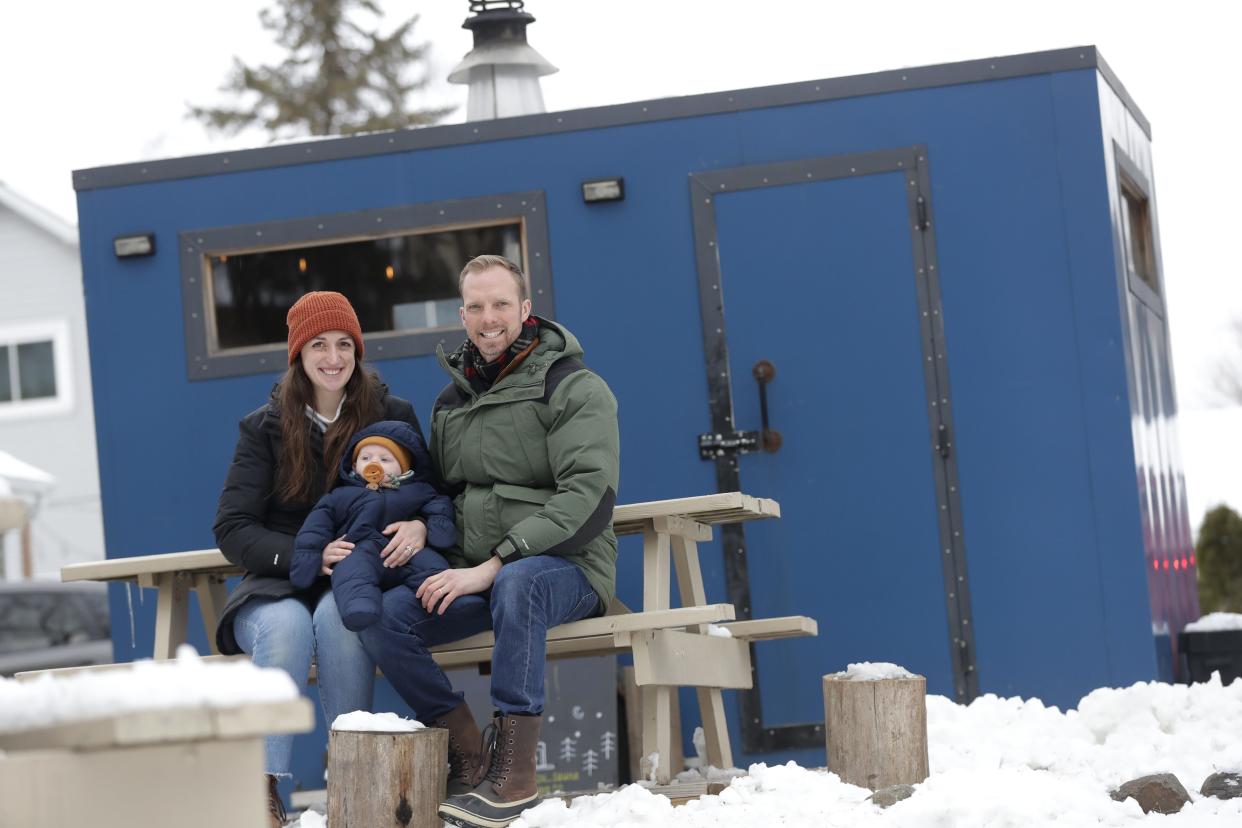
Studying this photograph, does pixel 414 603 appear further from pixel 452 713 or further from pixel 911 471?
pixel 911 471

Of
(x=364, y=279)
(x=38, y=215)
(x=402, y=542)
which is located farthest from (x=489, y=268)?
(x=38, y=215)

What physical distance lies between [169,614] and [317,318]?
109 centimetres

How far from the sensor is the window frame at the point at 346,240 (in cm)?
614

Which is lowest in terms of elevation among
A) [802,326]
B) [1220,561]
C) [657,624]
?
[1220,561]

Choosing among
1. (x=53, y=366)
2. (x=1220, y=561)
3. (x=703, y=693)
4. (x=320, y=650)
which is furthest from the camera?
(x=53, y=366)

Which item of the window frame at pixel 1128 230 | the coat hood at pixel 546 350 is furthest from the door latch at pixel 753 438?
the coat hood at pixel 546 350

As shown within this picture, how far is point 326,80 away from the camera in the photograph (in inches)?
903

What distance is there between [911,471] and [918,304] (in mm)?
592

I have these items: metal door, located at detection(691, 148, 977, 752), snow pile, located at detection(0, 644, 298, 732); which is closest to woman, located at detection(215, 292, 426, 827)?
metal door, located at detection(691, 148, 977, 752)

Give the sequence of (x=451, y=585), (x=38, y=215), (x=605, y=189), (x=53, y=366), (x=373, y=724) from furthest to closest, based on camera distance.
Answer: (x=38, y=215) → (x=53, y=366) → (x=605, y=189) → (x=451, y=585) → (x=373, y=724)

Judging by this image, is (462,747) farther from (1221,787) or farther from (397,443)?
(1221,787)

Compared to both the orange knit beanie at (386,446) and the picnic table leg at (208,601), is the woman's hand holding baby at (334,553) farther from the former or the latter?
the picnic table leg at (208,601)

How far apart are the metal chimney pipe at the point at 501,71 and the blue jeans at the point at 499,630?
3.17 m

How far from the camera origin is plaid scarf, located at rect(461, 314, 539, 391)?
4527 mm
